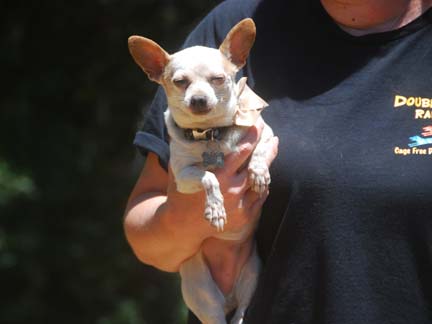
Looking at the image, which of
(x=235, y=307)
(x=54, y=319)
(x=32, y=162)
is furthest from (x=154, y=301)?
(x=235, y=307)

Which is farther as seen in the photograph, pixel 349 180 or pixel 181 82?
pixel 181 82

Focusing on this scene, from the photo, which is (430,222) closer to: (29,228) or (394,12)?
(394,12)

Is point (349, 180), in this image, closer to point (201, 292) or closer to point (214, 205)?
point (214, 205)

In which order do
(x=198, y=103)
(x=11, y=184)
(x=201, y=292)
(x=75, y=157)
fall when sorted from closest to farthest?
(x=198, y=103), (x=201, y=292), (x=11, y=184), (x=75, y=157)

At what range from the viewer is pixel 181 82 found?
2.11 metres

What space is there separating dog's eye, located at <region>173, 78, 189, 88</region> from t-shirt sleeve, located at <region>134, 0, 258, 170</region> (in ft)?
0.42

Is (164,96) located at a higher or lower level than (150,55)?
lower

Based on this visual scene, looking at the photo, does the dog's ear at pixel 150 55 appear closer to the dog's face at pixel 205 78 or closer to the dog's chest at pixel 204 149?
the dog's face at pixel 205 78

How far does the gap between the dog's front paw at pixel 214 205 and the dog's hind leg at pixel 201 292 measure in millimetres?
254

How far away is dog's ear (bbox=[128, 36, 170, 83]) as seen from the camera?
2.16m

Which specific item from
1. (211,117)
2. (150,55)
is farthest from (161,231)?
(150,55)

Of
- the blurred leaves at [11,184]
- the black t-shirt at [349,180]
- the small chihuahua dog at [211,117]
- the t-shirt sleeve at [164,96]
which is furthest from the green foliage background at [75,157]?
the black t-shirt at [349,180]

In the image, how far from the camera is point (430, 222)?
190cm

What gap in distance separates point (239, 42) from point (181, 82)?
16 centimetres
